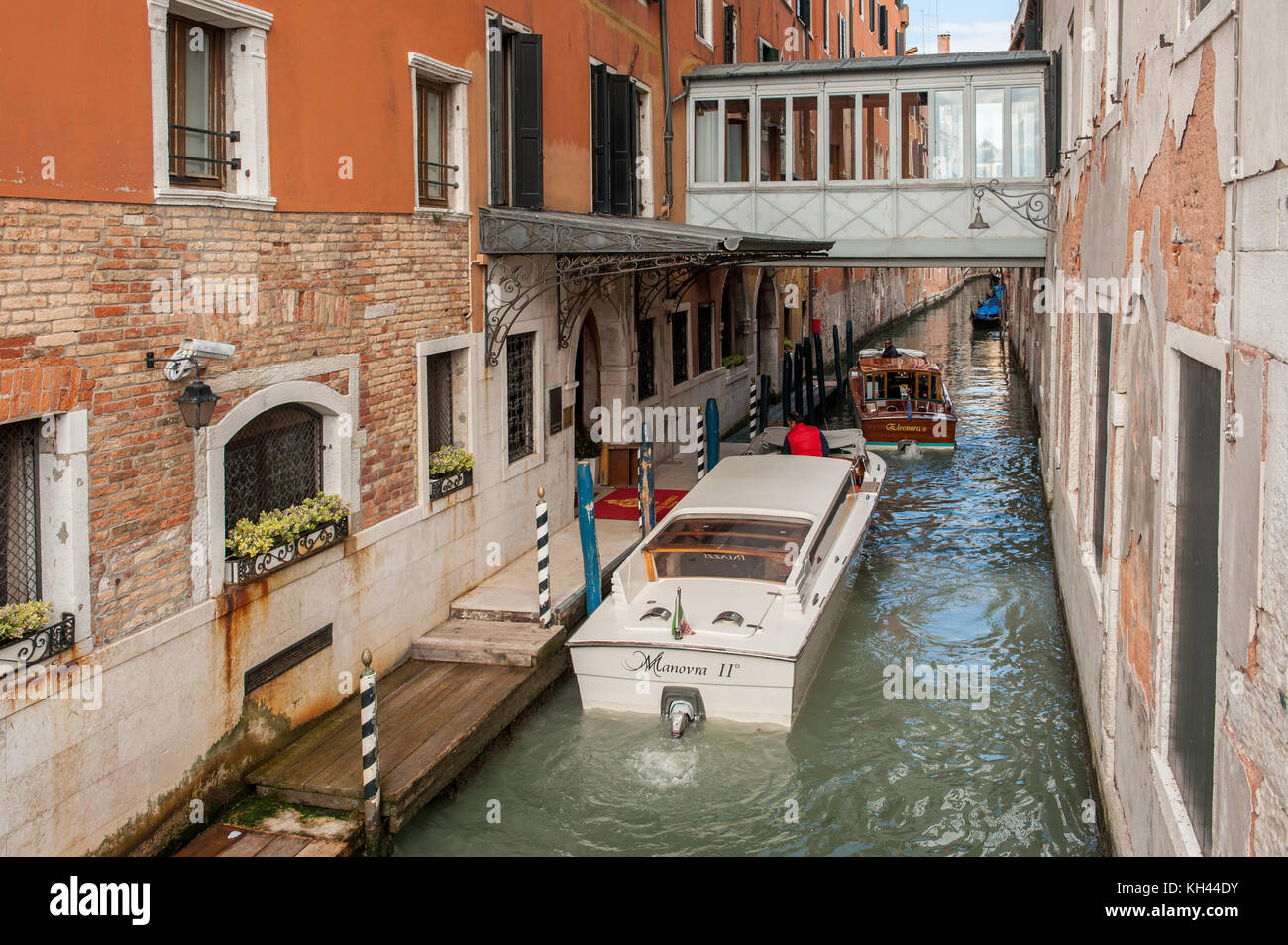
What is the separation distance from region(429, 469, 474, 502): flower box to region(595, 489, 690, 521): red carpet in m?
3.19

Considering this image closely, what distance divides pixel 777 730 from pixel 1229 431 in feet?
16.2

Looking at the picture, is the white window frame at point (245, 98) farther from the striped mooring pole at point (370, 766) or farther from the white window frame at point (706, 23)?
the white window frame at point (706, 23)

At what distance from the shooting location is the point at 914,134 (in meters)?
39.8

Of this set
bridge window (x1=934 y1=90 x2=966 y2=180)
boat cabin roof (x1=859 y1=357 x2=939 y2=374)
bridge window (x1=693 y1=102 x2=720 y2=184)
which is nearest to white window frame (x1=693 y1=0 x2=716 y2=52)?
bridge window (x1=693 y1=102 x2=720 y2=184)

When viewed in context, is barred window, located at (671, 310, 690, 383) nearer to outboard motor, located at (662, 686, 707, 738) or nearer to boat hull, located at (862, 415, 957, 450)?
boat hull, located at (862, 415, 957, 450)

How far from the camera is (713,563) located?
30.4 ft

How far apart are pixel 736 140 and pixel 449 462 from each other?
33.9 ft

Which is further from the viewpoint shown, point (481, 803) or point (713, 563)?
point (713, 563)

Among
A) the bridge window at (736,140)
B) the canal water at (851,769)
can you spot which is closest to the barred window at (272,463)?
the canal water at (851,769)

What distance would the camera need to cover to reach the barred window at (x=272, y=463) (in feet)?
23.6

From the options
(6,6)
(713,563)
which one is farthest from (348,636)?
(6,6)

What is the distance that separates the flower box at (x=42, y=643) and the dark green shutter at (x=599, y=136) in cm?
812

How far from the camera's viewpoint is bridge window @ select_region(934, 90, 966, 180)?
568 inches

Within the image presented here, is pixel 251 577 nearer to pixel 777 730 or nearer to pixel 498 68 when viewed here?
pixel 777 730
